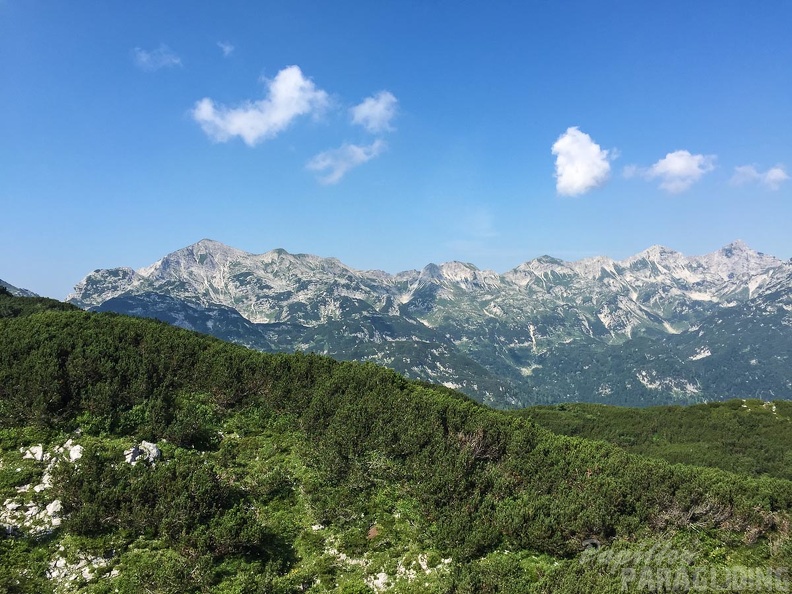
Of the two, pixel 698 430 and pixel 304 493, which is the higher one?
pixel 698 430

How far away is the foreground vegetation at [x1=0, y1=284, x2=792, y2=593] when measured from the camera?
20922 mm

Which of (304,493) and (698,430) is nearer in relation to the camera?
(304,493)

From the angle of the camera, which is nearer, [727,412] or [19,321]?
[19,321]

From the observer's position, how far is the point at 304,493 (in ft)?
94.1

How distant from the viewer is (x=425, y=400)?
4009cm

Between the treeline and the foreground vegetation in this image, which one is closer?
the foreground vegetation

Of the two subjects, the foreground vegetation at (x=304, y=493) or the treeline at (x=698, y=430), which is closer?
the foreground vegetation at (x=304, y=493)

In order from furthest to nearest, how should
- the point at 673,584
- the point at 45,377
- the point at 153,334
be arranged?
the point at 153,334
the point at 45,377
the point at 673,584

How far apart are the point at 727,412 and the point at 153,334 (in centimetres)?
17381

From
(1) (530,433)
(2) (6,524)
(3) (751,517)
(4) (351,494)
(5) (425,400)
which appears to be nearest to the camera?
(2) (6,524)

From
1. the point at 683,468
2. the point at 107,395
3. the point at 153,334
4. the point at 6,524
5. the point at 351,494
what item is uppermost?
the point at 153,334

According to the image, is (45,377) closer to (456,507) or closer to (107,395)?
(107,395)

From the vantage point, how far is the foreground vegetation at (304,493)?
20922 mm

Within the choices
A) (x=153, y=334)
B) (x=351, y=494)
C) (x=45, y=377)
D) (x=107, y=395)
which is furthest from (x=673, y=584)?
(x=153, y=334)
